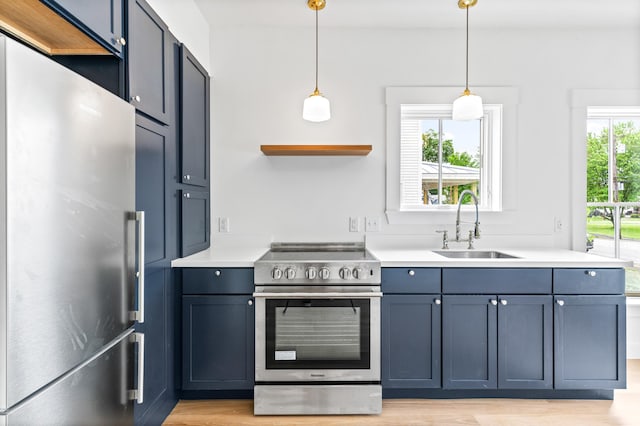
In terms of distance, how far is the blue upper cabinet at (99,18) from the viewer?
1.32m

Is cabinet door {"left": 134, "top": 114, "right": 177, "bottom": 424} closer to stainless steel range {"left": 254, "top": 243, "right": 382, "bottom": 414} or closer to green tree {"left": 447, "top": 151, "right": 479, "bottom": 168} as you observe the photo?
stainless steel range {"left": 254, "top": 243, "right": 382, "bottom": 414}

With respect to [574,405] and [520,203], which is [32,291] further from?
[520,203]

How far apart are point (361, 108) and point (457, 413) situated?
2.16 meters

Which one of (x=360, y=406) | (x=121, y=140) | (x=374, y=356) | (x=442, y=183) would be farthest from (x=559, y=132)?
(x=121, y=140)

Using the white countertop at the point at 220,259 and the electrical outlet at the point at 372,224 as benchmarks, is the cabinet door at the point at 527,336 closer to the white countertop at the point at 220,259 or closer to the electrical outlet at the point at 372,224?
the electrical outlet at the point at 372,224

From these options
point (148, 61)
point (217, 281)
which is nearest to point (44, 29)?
point (148, 61)

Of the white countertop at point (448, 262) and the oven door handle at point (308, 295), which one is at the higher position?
the white countertop at point (448, 262)

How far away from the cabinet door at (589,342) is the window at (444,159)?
969 millimetres

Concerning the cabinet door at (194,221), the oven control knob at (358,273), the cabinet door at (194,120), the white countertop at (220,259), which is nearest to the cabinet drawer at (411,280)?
the oven control knob at (358,273)

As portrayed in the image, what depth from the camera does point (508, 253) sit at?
8.95ft

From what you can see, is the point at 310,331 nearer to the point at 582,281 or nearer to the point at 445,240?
the point at 445,240

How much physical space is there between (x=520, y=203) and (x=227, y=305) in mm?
2299

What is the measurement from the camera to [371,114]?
3.00 metres

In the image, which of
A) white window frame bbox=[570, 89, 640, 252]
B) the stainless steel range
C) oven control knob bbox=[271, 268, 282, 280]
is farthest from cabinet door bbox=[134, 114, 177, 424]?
white window frame bbox=[570, 89, 640, 252]
